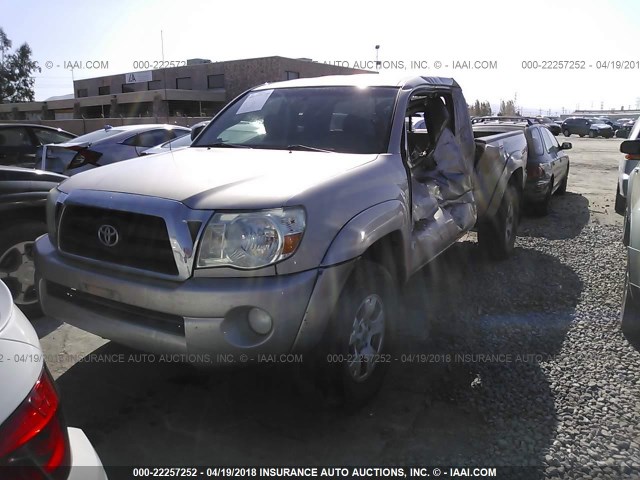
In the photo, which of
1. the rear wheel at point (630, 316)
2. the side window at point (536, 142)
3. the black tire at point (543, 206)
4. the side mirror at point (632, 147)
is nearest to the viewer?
the rear wheel at point (630, 316)

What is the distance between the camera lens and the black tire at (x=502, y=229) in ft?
18.9

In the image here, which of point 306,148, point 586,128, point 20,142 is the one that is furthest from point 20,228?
point 586,128

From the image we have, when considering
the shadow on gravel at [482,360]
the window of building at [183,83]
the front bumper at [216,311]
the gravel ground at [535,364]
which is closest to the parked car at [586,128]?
the window of building at [183,83]

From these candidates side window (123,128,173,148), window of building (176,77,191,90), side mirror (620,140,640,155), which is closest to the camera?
side mirror (620,140,640,155)

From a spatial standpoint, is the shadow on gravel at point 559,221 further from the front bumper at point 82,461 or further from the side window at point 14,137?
the side window at point 14,137

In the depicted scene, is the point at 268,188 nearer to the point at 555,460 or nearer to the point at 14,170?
the point at 555,460

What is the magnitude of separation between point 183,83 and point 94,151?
130ft

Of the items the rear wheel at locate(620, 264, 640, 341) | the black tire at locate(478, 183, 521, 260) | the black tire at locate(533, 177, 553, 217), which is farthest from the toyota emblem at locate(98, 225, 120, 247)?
the black tire at locate(533, 177, 553, 217)

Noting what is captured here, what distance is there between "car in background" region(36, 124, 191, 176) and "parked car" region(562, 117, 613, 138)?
40047mm

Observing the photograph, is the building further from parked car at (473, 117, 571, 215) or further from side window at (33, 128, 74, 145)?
parked car at (473, 117, 571, 215)

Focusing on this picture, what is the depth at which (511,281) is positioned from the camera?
17.7ft

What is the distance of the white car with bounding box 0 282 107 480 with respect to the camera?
3.88ft

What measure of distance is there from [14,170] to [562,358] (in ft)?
14.9

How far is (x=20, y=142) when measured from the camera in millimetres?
9281
